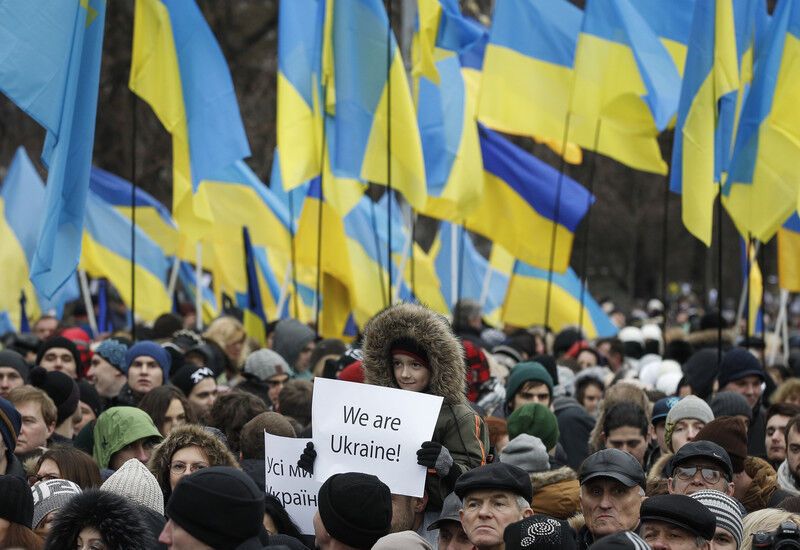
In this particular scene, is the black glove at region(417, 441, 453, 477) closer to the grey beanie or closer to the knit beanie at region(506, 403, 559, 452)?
the knit beanie at region(506, 403, 559, 452)

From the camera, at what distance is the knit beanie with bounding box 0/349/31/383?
28.3ft

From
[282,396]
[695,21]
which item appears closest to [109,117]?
[695,21]

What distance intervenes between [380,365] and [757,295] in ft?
32.2

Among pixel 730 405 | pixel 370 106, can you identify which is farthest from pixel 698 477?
pixel 370 106

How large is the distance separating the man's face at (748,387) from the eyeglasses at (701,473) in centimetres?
312

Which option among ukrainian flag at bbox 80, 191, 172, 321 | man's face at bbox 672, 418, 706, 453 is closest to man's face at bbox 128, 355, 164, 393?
man's face at bbox 672, 418, 706, 453

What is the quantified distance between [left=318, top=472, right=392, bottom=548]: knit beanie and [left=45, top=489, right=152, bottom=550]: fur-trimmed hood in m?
0.57

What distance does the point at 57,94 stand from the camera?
8836 mm

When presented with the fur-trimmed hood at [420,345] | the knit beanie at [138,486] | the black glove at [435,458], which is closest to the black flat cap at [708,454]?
the fur-trimmed hood at [420,345]

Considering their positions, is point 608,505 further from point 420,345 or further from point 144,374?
point 144,374

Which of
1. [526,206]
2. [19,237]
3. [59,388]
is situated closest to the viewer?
[59,388]

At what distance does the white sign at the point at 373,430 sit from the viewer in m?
5.73

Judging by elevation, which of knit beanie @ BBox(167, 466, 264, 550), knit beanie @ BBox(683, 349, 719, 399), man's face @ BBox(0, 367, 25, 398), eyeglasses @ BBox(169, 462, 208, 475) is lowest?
knit beanie @ BBox(683, 349, 719, 399)

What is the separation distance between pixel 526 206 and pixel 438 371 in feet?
29.0
